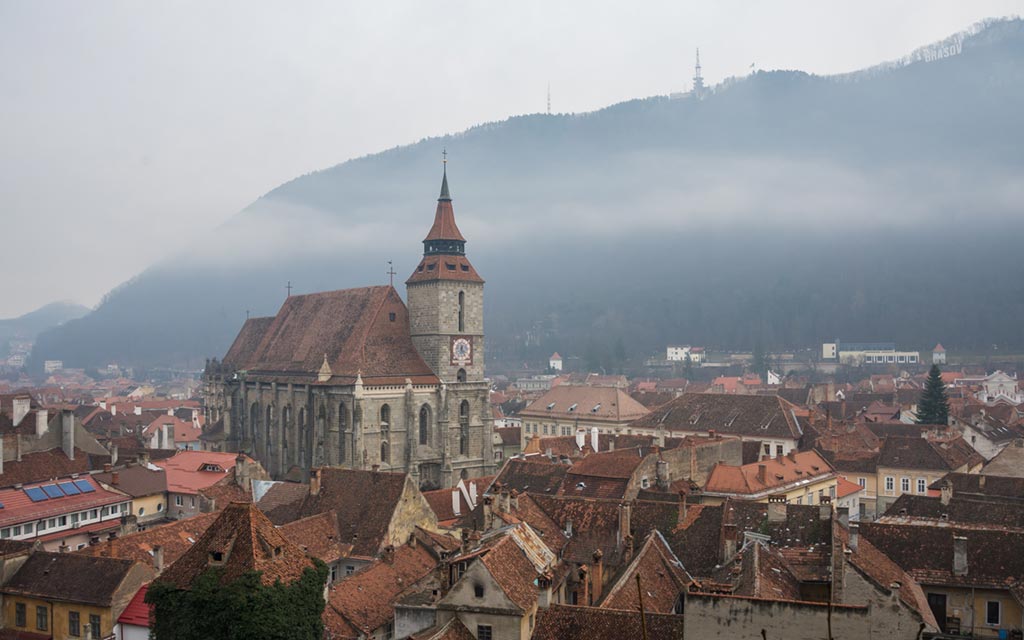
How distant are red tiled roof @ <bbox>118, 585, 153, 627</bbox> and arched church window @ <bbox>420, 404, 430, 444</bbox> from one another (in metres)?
45.6

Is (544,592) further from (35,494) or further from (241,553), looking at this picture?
(35,494)

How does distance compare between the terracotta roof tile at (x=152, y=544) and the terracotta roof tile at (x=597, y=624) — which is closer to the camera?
the terracotta roof tile at (x=597, y=624)

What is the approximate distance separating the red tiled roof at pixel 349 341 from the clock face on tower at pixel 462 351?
9.23 ft

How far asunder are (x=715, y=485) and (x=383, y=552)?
23.2 m

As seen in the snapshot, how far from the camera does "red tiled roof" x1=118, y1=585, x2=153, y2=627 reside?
118 ft

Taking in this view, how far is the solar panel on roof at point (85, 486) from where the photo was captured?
5331 cm

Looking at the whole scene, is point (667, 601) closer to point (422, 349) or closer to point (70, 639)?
point (70, 639)

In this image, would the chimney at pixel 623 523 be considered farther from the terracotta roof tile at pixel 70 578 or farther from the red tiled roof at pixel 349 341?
the red tiled roof at pixel 349 341

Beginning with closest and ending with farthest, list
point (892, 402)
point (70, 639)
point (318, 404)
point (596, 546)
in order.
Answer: point (70, 639), point (596, 546), point (318, 404), point (892, 402)

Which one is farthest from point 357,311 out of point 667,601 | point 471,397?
point 667,601

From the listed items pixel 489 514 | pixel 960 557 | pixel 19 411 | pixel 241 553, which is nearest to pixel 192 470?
pixel 19 411

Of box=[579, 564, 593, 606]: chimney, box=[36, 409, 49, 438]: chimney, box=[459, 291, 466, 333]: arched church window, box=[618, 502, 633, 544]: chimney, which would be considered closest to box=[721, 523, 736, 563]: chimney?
box=[618, 502, 633, 544]: chimney

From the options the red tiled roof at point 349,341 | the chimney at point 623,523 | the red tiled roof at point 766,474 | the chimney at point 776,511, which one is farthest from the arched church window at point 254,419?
the chimney at point 776,511

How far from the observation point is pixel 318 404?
82.3 m
